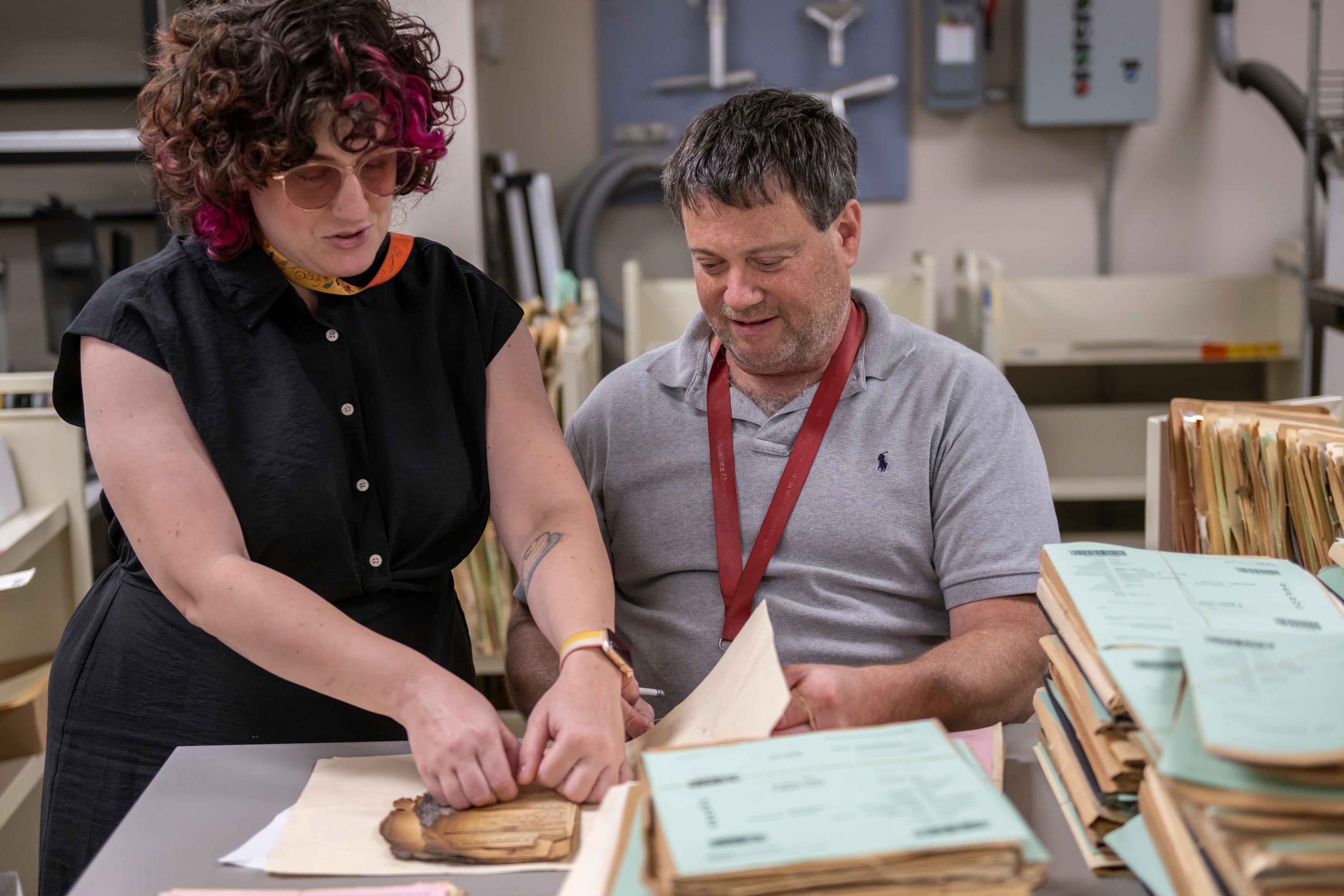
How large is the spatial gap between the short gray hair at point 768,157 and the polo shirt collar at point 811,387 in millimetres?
180

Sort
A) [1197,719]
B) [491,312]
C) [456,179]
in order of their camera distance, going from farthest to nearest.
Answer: [456,179]
[491,312]
[1197,719]

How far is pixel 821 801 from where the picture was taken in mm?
701

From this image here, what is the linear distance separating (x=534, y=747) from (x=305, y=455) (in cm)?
40

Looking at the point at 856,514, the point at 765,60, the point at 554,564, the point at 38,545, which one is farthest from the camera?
the point at 765,60

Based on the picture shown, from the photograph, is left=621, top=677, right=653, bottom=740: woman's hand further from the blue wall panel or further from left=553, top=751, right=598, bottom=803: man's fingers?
the blue wall panel

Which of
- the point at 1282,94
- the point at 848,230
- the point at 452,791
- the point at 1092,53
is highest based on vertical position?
the point at 1092,53

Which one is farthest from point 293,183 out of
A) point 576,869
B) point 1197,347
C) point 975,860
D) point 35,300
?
point 1197,347

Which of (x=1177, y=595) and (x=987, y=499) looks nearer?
(x=1177, y=595)

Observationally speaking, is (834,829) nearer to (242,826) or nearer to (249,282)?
(242,826)

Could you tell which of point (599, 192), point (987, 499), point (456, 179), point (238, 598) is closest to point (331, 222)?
point (238, 598)

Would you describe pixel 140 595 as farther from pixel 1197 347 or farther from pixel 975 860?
pixel 1197 347

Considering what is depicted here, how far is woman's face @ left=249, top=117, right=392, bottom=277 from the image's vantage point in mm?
1103

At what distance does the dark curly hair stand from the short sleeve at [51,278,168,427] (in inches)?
4.5

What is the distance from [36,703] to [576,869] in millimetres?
1746
